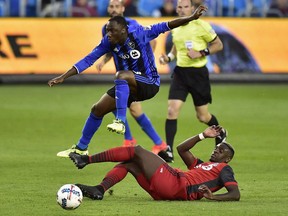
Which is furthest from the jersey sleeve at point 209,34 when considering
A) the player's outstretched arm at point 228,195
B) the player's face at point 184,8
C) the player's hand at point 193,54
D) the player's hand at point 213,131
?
the player's outstretched arm at point 228,195

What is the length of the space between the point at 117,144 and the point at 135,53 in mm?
3880

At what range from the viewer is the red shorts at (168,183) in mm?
10078

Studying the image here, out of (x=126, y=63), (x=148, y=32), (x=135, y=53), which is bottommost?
(x=126, y=63)

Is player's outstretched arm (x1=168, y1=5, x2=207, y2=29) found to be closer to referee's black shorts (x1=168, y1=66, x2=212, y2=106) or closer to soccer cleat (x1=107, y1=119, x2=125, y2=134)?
soccer cleat (x1=107, y1=119, x2=125, y2=134)

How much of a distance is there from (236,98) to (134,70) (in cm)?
1093

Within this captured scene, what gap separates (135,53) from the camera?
12227 millimetres

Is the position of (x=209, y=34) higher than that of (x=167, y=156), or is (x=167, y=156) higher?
(x=209, y=34)

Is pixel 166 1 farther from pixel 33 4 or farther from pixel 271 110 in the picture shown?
pixel 271 110

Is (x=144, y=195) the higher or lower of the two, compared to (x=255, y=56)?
higher

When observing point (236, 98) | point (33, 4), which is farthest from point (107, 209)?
point (33, 4)

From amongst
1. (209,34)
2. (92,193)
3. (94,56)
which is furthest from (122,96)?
(209,34)

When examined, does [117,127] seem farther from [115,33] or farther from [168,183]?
[168,183]

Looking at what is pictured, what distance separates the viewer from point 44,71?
81.6 feet

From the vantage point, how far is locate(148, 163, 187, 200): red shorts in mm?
10078
